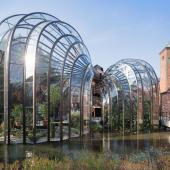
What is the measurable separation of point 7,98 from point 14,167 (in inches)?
400

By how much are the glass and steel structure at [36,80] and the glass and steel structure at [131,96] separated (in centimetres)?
851

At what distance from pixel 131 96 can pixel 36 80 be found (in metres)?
14.6

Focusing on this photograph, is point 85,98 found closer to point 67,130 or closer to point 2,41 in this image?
point 67,130

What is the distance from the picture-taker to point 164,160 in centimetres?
934

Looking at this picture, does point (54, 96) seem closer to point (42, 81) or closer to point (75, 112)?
point (42, 81)

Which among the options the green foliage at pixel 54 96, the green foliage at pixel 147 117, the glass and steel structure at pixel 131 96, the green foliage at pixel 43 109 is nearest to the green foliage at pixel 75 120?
the green foliage at pixel 54 96

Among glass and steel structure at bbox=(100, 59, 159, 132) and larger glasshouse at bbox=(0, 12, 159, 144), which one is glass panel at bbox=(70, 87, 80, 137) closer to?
larger glasshouse at bbox=(0, 12, 159, 144)

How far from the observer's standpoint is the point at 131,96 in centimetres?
3328

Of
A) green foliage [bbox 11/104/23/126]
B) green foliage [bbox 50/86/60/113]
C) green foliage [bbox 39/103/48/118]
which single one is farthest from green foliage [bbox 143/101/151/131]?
green foliage [bbox 11/104/23/126]

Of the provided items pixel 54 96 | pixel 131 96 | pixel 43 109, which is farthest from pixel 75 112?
pixel 131 96

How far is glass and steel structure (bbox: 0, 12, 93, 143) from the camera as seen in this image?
19.3 metres

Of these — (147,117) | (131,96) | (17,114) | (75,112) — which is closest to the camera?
(17,114)

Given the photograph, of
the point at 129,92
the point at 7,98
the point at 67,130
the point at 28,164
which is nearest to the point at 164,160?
the point at 28,164

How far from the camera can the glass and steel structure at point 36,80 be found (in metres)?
19.3
